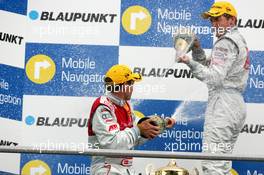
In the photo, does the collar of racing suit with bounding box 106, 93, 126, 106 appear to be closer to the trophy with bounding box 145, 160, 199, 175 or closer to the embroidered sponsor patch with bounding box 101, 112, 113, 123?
the embroidered sponsor patch with bounding box 101, 112, 113, 123

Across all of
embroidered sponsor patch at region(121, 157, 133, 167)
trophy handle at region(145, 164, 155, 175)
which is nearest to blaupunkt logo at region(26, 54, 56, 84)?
trophy handle at region(145, 164, 155, 175)

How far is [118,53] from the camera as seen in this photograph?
296 inches

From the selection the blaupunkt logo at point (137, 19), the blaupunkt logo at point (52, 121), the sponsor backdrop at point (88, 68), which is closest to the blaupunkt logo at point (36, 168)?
the sponsor backdrop at point (88, 68)

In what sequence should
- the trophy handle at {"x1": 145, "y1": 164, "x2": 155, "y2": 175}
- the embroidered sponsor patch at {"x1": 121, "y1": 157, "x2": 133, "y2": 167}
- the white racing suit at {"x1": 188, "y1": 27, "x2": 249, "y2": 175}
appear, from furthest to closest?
the trophy handle at {"x1": 145, "y1": 164, "x2": 155, "y2": 175} < the white racing suit at {"x1": 188, "y1": 27, "x2": 249, "y2": 175} < the embroidered sponsor patch at {"x1": 121, "y1": 157, "x2": 133, "y2": 167}

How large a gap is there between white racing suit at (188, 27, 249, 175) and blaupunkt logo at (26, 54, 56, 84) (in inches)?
50.6

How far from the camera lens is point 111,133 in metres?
6.08

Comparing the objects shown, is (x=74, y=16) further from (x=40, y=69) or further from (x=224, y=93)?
(x=224, y=93)

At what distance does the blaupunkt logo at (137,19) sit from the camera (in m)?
7.50

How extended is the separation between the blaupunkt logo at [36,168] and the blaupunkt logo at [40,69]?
0.62 meters

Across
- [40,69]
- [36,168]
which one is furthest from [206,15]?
[36,168]

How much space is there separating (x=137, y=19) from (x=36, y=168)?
138 centimetres

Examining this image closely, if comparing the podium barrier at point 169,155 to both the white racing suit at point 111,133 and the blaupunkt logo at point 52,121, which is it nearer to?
the white racing suit at point 111,133

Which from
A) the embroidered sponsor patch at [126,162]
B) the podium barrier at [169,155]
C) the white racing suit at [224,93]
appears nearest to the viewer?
the podium barrier at [169,155]

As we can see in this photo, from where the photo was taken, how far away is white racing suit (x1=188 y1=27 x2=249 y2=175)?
659 centimetres
